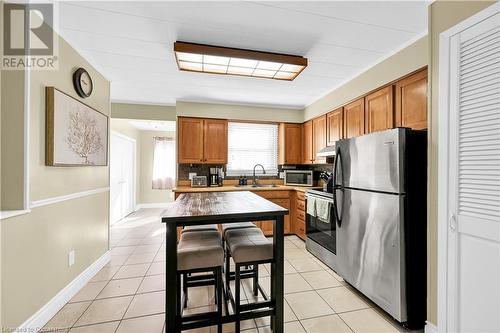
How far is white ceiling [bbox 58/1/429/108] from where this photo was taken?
1818mm

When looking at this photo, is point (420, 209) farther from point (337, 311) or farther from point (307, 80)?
point (307, 80)

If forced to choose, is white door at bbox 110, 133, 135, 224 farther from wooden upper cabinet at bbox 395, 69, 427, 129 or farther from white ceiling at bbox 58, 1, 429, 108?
wooden upper cabinet at bbox 395, 69, 427, 129

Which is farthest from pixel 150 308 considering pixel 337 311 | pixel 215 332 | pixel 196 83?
pixel 196 83

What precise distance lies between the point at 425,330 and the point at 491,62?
6.39ft

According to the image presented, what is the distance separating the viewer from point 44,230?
1.88 meters

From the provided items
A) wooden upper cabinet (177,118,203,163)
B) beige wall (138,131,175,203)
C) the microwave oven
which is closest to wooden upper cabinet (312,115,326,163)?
the microwave oven

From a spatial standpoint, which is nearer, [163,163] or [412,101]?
[412,101]

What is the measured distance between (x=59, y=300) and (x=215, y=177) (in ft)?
9.42

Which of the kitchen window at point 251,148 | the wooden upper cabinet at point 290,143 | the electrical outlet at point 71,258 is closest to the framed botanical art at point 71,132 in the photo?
the electrical outlet at point 71,258

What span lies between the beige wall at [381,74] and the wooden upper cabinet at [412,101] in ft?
0.32

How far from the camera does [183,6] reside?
1.81 metres

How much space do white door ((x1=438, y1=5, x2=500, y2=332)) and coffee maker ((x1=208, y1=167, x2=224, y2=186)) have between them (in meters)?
3.51

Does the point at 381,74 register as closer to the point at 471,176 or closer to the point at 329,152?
the point at 329,152

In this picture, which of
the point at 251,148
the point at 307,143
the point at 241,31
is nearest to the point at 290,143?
the point at 307,143
